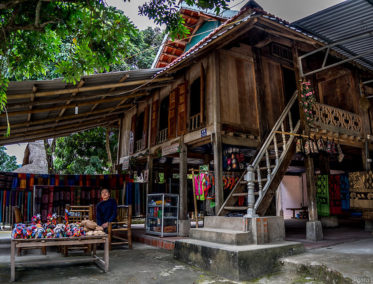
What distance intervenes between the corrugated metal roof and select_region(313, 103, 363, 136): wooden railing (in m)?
1.66

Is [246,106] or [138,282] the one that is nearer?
[138,282]

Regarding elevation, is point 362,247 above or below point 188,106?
below

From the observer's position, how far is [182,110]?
9273 millimetres

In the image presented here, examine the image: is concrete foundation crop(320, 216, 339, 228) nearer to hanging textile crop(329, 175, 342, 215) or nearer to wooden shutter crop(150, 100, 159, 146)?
hanging textile crop(329, 175, 342, 215)

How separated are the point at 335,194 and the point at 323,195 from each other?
0.33m

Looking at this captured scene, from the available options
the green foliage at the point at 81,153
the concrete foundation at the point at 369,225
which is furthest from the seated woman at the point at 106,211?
the green foliage at the point at 81,153

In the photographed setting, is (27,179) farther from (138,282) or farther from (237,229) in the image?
(237,229)

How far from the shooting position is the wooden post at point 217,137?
735 cm

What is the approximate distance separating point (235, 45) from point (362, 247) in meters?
6.06

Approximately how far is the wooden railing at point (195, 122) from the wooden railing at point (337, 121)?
124 inches

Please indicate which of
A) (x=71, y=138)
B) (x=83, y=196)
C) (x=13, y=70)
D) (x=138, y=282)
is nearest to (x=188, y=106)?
(x=83, y=196)

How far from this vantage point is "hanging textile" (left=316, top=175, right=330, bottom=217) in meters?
8.84

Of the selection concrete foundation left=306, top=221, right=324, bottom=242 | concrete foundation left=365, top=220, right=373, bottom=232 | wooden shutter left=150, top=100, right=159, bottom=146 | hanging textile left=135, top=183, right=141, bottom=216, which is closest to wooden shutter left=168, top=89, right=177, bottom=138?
wooden shutter left=150, top=100, right=159, bottom=146

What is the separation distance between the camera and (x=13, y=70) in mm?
5301
